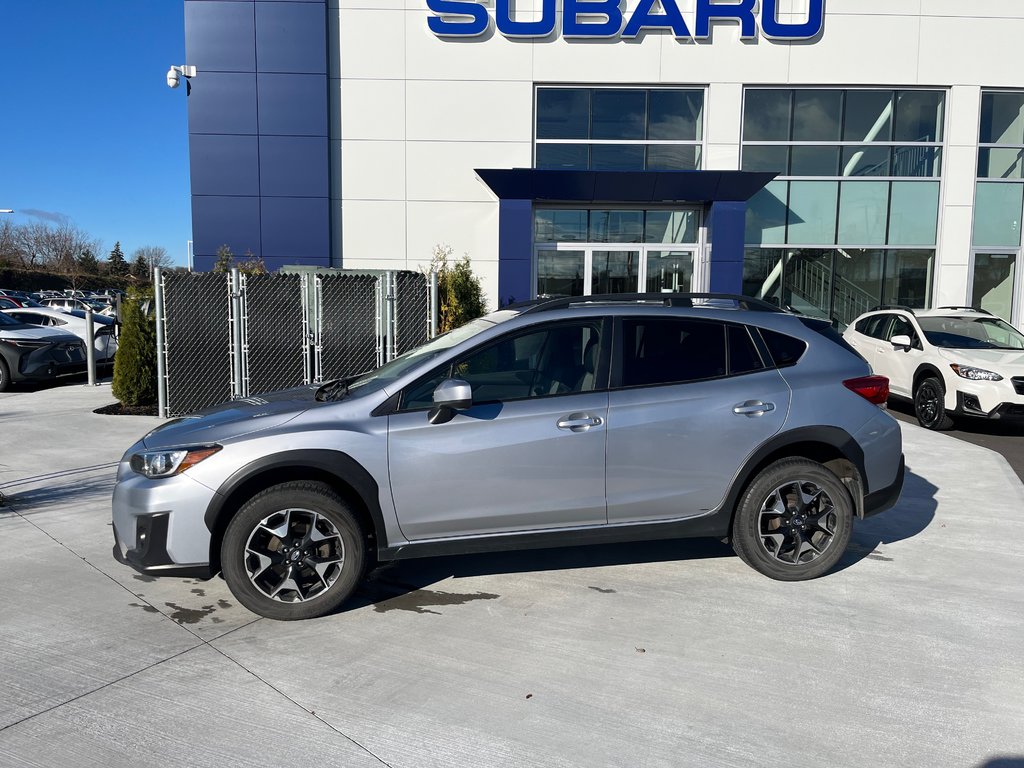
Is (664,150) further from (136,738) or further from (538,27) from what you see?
(136,738)

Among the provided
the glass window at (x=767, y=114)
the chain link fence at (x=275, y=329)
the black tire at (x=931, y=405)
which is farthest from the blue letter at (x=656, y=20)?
the black tire at (x=931, y=405)

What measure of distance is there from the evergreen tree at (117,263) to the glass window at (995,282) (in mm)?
71661

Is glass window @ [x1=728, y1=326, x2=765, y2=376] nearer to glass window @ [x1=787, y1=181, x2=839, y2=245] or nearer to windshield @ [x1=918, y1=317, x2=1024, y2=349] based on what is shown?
windshield @ [x1=918, y1=317, x2=1024, y2=349]

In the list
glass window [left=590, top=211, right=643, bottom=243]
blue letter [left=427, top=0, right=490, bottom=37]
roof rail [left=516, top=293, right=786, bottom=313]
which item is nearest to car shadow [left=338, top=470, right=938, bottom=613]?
roof rail [left=516, top=293, right=786, bottom=313]

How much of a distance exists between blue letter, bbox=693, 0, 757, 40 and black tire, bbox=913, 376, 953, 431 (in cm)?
897

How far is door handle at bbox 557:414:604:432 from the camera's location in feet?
13.5

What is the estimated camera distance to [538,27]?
1515 centimetres

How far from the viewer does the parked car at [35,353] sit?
12797 millimetres

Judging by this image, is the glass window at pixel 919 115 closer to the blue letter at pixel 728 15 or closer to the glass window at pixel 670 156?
the blue letter at pixel 728 15

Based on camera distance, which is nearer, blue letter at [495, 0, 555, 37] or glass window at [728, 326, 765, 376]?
glass window at [728, 326, 765, 376]

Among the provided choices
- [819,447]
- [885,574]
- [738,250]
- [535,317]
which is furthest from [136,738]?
[738,250]

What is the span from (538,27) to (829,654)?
14547 mm

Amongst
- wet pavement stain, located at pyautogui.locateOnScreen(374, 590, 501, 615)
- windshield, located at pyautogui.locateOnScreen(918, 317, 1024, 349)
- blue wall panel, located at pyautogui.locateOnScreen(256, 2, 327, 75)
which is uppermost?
blue wall panel, located at pyautogui.locateOnScreen(256, 2, 327, 75)

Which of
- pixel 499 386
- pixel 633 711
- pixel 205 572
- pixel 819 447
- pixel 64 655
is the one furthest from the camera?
pixel 819 447
